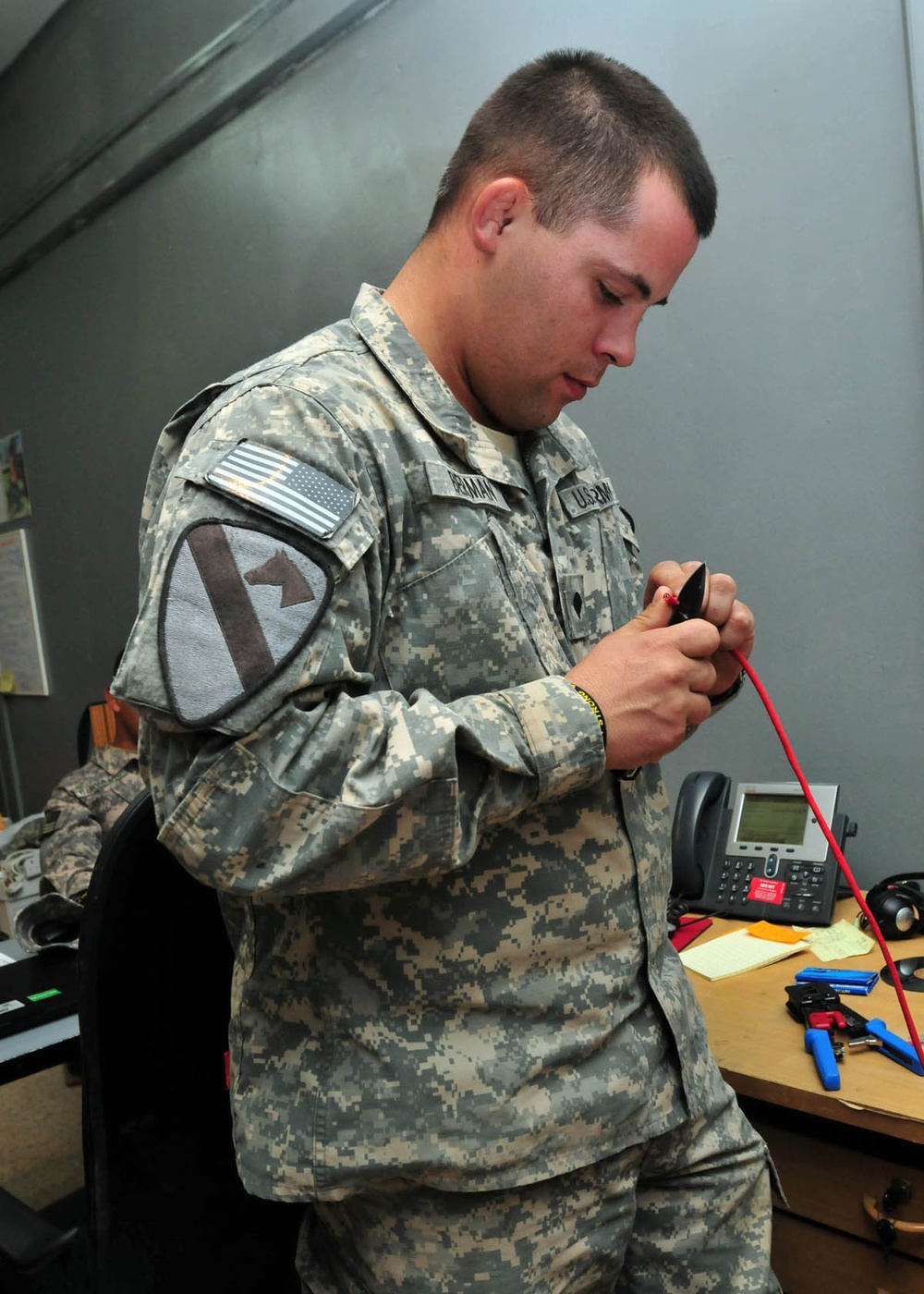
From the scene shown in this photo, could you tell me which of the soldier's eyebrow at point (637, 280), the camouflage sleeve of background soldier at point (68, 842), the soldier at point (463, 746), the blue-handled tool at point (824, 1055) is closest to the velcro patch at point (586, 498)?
the soldier at point (463, 746)

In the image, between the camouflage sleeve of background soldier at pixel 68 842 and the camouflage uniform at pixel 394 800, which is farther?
the camouflage sleeve of background soldier at pixel 68 842

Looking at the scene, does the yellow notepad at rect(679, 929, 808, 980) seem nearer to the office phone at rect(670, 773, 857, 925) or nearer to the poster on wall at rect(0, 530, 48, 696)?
the office phone at rect(670, 773, 857, 925)

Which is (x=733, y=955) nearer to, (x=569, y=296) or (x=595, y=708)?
(x=595, y=708)

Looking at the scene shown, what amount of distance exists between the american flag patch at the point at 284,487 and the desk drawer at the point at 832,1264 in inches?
33.5

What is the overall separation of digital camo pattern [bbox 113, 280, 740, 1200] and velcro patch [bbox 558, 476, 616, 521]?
0.30 feet

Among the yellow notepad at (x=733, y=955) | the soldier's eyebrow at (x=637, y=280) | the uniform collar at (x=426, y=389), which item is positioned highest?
the soldier's eyebrow at (x=637, y=280)

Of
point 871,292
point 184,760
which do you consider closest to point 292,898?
point 184,760

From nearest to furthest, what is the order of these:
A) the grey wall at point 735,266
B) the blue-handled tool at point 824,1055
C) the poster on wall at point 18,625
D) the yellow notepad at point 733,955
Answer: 1. the blue-handled tool at point 824,1055
2. the yellow notepad at point 733,955
3. the grey wall at point 735,266
4. the poster on wall at point 18,625

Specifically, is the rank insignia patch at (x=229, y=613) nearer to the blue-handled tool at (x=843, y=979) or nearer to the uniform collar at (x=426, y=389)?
the uniform collar at (x=426, y=389)

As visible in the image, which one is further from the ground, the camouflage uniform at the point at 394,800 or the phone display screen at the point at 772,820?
the camouflage uniform at the point at 394,800

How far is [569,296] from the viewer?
0.77 metres

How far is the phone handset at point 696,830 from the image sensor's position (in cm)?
140

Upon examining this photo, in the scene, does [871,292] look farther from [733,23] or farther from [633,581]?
[633,581]

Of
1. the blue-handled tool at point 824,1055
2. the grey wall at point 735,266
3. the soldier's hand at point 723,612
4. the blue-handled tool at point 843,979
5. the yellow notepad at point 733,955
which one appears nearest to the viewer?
the soldier's hand at point 723,612
